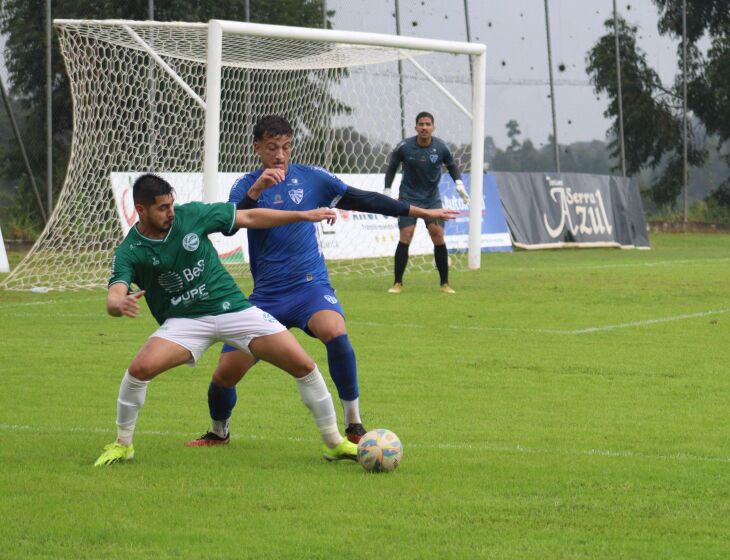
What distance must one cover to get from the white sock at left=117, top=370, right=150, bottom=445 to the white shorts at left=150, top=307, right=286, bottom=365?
0.29 m

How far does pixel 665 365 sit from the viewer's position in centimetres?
1092

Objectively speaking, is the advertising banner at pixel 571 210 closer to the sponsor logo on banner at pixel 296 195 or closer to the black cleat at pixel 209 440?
the sponsor logo on banner at pixel 296 195

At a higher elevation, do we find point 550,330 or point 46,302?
point 46,302

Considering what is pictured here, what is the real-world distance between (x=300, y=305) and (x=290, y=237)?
47 centimetres

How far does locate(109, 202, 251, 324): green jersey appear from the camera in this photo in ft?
23.2

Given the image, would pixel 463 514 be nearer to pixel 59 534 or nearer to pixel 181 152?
pixel 59 534

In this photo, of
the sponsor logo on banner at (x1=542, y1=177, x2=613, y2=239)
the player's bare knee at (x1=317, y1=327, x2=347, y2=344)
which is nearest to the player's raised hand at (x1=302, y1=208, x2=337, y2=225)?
the player's bare knee at (x1=317, y1=327, x2=347, y2=344)

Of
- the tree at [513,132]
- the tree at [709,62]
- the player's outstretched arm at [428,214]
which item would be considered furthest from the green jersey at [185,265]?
the tree at [709,62]

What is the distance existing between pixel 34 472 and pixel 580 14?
29.8 m

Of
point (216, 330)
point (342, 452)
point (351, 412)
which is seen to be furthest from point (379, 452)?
point (216, 330)

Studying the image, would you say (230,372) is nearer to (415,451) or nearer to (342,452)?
(342,452)

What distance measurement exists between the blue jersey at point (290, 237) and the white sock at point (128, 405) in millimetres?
1295

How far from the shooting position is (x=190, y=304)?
717cm

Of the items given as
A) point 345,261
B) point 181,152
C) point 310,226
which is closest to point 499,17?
point 345,261
